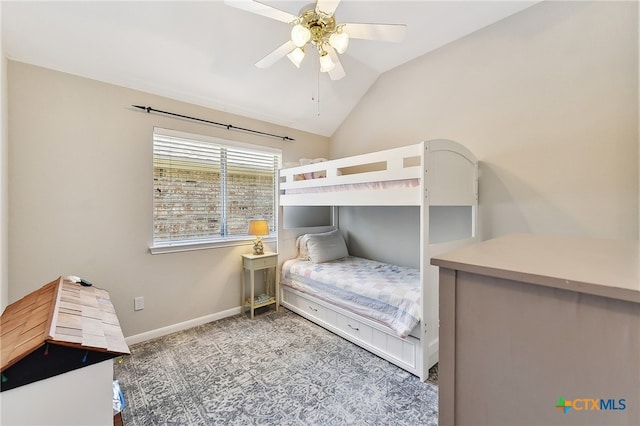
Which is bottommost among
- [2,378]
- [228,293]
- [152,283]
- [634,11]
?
[228,293]

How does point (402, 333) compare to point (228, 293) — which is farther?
point (228, 293)

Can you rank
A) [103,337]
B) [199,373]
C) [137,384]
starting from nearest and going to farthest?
[103,337], [137,384], [199,373]

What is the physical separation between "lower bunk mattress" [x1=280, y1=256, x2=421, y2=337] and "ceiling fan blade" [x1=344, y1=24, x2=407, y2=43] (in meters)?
1.81

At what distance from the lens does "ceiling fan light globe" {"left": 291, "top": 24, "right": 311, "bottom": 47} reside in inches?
61.0

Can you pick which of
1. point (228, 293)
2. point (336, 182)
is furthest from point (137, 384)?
point (336, 182)

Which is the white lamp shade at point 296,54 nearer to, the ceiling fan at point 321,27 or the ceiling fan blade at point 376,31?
the ceiling fan at point 321,27

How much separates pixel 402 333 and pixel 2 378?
1.97m

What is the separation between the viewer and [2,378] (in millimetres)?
715

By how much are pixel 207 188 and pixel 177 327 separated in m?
1.46

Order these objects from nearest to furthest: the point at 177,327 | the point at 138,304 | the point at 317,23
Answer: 1. the point at 317,23
2. the point at 138,304
3. the point at 177,327

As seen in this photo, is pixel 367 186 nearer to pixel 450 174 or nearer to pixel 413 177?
pixel 413 177

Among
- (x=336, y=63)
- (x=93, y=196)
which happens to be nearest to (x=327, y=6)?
(x=336, y=63)

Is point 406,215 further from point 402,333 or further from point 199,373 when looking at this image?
point 199,373

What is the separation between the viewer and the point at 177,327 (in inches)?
103
